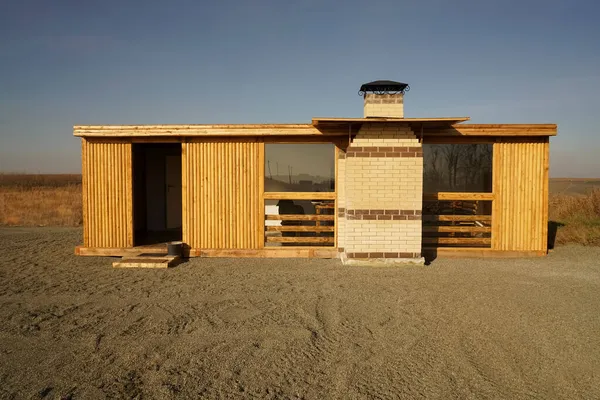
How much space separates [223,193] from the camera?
9.48 m

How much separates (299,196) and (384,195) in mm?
1933

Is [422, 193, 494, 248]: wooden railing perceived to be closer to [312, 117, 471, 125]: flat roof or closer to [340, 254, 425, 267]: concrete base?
[340, 254, 425, 267]: concrete base

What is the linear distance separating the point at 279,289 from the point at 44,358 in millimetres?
3496

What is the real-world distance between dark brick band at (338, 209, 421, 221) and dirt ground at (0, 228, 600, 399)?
1138 mm

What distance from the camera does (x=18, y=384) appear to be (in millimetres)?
3541

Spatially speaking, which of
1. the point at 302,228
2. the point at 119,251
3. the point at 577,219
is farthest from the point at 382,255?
the point at 577,219

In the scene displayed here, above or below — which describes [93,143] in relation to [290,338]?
above

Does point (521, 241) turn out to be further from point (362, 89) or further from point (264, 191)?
point (264, 191)

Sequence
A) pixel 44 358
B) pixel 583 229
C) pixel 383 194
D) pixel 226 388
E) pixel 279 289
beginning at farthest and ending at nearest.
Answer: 1. pixel 583 229
2. pixel 383 194
3. pixel 279 289
4. pixel 44 358
5. pixel 226 388

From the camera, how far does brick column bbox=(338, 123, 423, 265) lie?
343 inches

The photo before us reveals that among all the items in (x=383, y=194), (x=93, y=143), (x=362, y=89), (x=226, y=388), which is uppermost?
(x=362, y=89)

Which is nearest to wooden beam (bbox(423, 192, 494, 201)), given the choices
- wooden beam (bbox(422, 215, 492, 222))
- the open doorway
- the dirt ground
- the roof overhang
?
wooden beam (bbox(422, 215, 492, 222))

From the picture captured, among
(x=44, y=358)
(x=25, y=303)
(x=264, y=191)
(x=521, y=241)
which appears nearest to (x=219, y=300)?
(x=44, y=358)

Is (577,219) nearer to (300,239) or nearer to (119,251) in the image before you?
(300,239)
